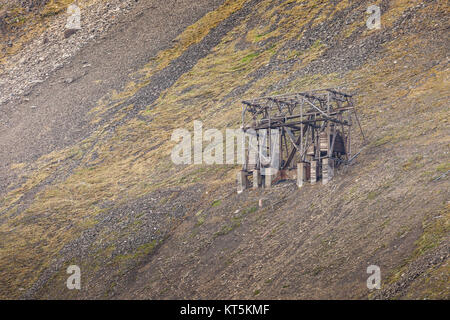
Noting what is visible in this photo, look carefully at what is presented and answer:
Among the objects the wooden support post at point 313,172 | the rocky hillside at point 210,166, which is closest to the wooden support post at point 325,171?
the wooden support post at point 313,172

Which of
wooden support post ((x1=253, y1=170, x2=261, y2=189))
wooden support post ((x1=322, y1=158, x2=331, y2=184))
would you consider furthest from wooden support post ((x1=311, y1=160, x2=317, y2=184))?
wooden support post ((x1=253, y1=170, x2=261, y2=189))

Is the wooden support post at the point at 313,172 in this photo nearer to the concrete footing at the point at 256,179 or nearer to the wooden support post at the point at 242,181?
the concrete footing at the point at 256,179

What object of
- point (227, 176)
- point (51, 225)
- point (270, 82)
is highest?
point (270, 82)

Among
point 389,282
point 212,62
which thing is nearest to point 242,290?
point 389,282

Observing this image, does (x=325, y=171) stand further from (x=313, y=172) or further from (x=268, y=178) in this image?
(x=268, y=178)

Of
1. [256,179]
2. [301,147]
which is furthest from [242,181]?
[301,147]

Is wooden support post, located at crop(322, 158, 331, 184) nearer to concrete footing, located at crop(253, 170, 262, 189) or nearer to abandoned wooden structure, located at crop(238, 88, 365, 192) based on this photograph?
abandoned wooden structure, located at crop(238, 88, 365, 192)

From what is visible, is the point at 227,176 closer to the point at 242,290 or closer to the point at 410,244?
the point at 242,290
